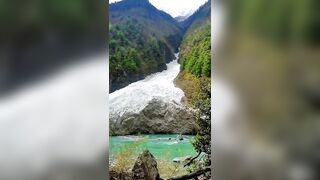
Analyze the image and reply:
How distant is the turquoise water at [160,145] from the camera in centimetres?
253

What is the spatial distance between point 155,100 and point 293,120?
2.64ft

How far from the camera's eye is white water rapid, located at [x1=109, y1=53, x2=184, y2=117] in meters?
2.52

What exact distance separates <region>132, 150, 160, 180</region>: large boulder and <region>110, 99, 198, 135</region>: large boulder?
146 millimetres

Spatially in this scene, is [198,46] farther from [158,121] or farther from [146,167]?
[146,167]

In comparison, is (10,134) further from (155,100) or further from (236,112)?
(236,112)

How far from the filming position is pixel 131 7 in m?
2.53

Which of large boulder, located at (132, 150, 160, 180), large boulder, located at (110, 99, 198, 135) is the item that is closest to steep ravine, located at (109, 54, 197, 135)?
large boulder, located at (110, 99, 198, 135)

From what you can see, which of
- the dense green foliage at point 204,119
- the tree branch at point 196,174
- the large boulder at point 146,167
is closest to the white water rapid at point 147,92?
the dense green foliage at point 204,119

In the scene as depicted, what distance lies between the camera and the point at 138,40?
2537 millimetres

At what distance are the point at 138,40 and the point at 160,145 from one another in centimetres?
63

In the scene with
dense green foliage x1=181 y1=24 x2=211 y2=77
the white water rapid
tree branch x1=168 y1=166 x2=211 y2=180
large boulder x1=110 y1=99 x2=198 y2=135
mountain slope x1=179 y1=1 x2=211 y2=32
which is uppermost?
mountain slope x1=179 y1=1 x2=211 y2=32

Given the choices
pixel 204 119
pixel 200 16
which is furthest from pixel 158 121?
pixel 200 16

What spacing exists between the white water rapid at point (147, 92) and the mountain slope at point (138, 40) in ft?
0.11

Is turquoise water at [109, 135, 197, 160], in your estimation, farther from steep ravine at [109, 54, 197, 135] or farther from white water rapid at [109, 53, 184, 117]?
white water rapid at [109, 53, 184, 117]
